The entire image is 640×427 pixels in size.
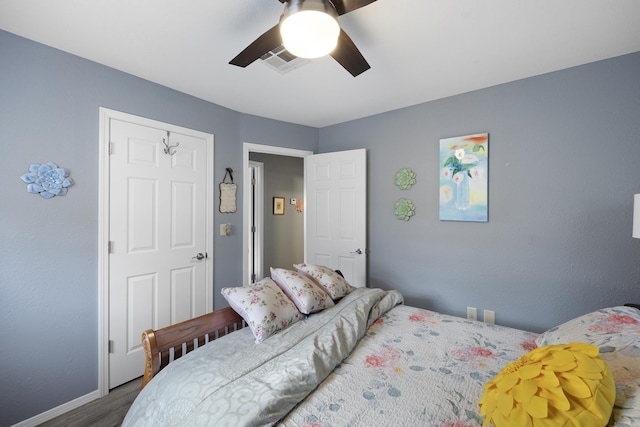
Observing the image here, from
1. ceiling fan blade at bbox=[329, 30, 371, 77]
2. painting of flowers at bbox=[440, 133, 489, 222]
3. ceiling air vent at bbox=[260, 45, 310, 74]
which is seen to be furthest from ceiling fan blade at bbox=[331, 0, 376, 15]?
painting of flowers at bbox=[440, 133, 489, 222]

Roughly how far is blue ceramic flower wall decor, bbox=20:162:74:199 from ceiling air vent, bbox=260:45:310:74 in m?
1.58

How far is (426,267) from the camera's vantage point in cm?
281

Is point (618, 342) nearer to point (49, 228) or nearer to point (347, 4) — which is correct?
point (347, 4)

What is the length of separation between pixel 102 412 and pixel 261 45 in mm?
2571

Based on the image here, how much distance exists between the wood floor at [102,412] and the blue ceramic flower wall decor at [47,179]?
4.82 feet

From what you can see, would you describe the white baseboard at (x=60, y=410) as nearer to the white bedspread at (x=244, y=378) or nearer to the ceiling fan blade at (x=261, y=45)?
the white bedspread at (x=244, y=378)

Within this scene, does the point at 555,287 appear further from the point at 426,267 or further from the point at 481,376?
the point at 481,376

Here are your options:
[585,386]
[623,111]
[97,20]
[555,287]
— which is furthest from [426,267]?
[97,20]

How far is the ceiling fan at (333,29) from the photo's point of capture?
43.6 inches

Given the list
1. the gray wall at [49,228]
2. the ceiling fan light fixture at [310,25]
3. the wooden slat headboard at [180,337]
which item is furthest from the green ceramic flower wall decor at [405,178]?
the gray wall at [49,228]

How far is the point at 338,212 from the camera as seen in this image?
128 inches

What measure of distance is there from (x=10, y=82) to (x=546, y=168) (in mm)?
3811

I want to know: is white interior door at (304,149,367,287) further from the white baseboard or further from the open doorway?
the white baseboard

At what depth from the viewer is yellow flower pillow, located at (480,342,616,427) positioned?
73cm
